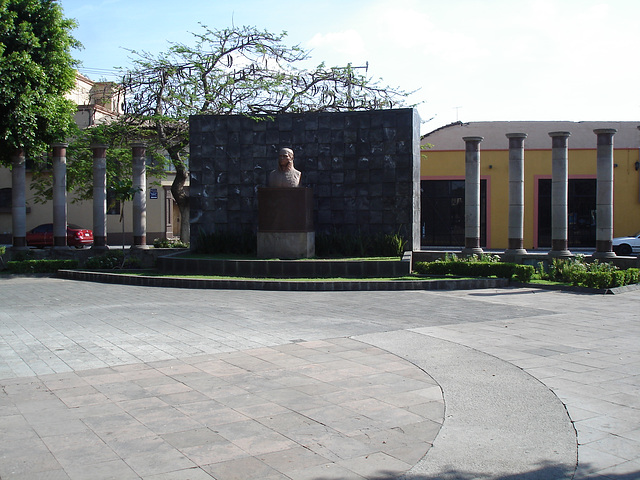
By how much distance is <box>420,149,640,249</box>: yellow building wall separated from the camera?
3147cm

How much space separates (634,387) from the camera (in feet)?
21.3

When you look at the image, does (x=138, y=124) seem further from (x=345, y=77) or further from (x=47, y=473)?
(x=47, y=473)

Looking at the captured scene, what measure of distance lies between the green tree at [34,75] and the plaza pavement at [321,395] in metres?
11.9

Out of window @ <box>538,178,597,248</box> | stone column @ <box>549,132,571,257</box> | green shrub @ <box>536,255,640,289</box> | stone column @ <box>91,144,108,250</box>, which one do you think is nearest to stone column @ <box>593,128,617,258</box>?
green shrub @ <box>536,255,640,289</box>

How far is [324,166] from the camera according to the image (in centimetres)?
2127

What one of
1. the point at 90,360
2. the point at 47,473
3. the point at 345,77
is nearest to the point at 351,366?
the point at 90,360

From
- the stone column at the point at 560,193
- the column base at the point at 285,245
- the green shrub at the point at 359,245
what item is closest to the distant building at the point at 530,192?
the green shrub at the point at 359,245

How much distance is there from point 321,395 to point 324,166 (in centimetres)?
1546

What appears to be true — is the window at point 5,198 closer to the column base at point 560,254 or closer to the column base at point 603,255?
the column base at point 560,254

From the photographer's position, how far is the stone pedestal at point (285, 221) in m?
18.7

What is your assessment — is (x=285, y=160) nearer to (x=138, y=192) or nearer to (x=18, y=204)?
(x=138, y=192)

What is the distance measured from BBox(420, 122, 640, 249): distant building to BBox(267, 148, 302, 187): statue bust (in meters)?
14.5

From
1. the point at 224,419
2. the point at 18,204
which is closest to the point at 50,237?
the point at 18,204

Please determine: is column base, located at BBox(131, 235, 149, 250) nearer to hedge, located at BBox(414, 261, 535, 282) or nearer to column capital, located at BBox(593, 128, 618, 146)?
hedge, located at BBox(414, 261, 535, 282)
